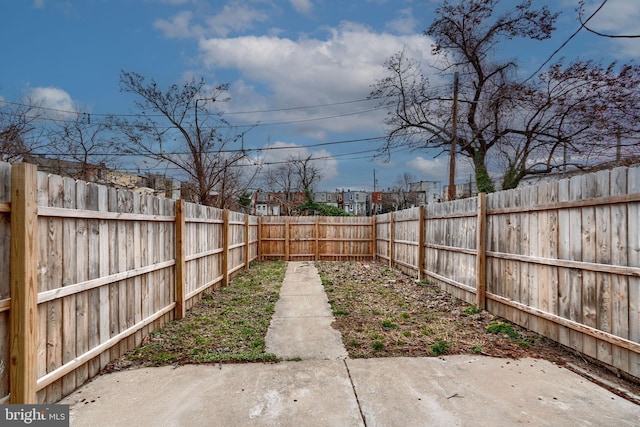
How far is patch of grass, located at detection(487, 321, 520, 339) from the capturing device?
4.23 meters

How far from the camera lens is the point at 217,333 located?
437 centimetres

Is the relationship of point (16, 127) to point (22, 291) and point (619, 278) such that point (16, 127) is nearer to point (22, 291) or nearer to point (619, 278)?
point (22, 291)

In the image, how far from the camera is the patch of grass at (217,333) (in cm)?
354

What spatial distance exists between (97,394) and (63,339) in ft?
1.77

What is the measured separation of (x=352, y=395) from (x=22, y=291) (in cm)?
248

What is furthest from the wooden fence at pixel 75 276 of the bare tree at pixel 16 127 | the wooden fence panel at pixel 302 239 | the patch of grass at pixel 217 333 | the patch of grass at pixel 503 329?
the wooden fence panel at pixel 302 239

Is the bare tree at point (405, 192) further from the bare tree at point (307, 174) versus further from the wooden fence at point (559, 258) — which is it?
the wooden fence at point (559, 258)

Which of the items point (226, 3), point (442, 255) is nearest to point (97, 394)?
point (442, 255)

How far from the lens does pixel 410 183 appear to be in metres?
47.6

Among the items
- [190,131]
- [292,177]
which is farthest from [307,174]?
[190,131]

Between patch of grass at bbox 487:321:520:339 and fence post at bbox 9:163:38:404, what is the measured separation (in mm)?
4769

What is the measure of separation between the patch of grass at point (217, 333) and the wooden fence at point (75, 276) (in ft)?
0.73

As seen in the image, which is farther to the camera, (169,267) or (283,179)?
(283,179)

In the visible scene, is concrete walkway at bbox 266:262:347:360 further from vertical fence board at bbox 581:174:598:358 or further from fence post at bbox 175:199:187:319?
vertical fence board at bbox 581:174:598:358
